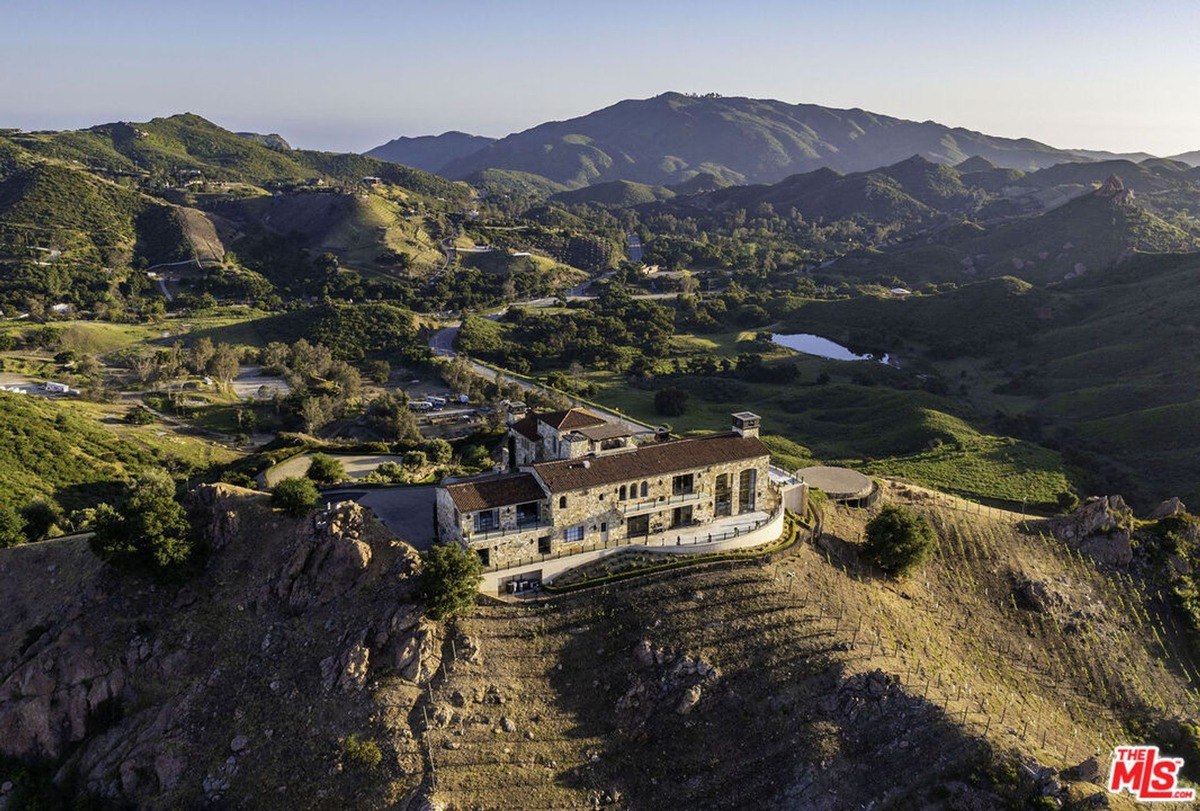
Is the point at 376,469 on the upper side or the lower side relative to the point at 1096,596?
upper

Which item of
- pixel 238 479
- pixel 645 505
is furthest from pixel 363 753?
pixel 238 479

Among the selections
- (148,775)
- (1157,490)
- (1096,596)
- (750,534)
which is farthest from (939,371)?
(148,775)

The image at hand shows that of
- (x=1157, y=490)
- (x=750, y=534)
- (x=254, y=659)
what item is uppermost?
(x=750, y=534)

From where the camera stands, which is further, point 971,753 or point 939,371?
point 939,371

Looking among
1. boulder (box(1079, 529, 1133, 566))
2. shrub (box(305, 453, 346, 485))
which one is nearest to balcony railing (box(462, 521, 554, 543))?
shrub (box(305, 453, 346, 485))

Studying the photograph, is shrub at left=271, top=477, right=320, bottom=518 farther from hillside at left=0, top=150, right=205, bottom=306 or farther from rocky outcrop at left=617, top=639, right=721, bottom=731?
hillside at left=0, top=150, right=205, bottom=306

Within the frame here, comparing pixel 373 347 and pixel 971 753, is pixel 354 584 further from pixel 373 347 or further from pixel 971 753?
pixel 373 347

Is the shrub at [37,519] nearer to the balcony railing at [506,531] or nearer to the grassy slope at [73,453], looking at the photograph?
the grassy slope at [73,453]

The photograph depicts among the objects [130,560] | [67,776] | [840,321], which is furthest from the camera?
[840,321]
